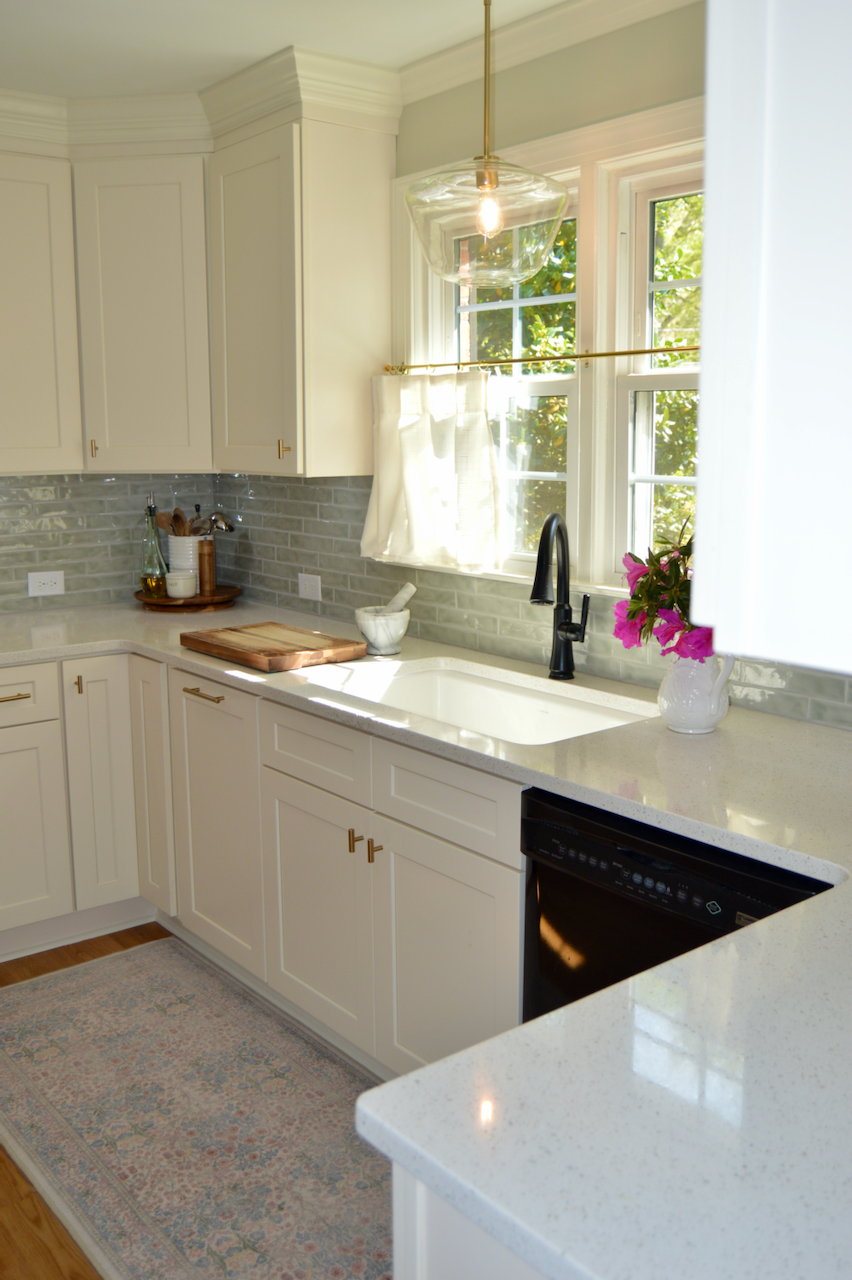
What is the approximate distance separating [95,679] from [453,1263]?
2.52 m

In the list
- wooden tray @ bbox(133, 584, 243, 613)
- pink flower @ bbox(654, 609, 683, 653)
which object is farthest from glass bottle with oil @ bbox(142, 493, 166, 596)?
pink flower @ bbox(654, 609, 683, 653)

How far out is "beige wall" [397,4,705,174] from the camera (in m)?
2.34

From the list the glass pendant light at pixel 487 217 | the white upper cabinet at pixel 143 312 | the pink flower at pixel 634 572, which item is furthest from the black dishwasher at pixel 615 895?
the white upper cabinet at pixel 143 312

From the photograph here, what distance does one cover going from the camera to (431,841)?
2.25 m

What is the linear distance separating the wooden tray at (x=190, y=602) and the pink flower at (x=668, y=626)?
6.55 ft

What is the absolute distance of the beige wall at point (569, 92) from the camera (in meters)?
2.34

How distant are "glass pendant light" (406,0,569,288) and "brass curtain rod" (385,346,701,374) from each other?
55 cm

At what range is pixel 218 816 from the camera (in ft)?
9.81

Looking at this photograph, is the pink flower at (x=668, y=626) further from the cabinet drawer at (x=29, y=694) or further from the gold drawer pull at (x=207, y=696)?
the cabinet drawer at (x=29, y=694)

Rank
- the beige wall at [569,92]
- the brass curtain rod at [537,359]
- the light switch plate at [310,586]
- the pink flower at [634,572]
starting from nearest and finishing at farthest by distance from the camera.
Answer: the pink flower at [634,572]
the beige wall at [569,92]
the brass curtain rod at [537,359]
the light switch plate at [310,586]

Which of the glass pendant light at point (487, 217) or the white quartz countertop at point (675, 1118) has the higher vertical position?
the glass pendant light at point (487, 217)

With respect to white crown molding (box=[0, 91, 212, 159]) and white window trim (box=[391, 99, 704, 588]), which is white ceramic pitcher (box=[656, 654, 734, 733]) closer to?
white window trim (box=[391, 99, 704, 588])

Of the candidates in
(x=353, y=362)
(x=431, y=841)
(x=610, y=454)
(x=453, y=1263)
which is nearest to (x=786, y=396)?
(x=453, y=1263)

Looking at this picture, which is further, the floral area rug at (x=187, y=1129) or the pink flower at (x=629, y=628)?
the pink flower at (x=629, y=628)
